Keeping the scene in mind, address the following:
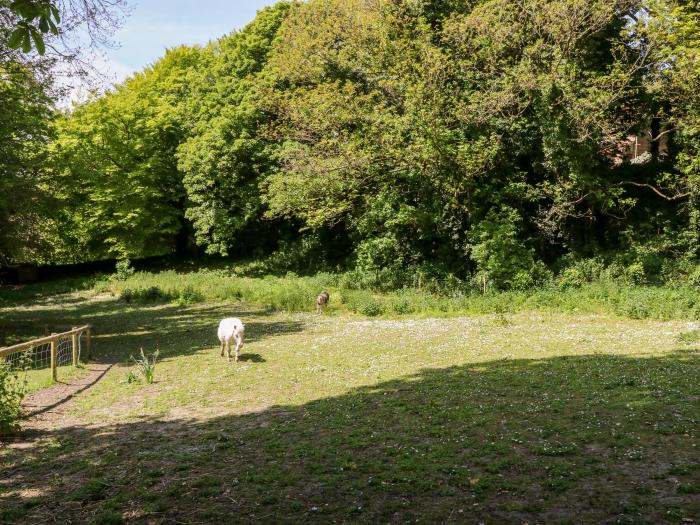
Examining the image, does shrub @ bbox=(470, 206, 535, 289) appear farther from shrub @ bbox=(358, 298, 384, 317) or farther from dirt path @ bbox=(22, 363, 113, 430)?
dirt path @ bbox=(22, 363, 113, 430)

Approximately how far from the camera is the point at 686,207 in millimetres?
28688

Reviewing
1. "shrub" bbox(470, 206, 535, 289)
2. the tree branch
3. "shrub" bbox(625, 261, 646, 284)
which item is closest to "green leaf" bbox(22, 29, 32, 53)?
"shrub" bbox(470, 206, 535, 289)

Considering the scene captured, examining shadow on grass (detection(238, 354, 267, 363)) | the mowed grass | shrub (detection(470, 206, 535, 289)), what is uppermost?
shrub (detection(470, 206, 535, 289))

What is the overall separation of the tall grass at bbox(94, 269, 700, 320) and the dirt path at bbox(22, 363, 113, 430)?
44.6 ft

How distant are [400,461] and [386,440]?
3.27ft

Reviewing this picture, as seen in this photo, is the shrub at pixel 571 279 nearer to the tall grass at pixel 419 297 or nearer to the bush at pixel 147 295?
the tall grass at pixel 419 297

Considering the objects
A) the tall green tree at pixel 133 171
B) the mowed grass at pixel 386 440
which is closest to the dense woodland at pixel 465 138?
the tall green tree at pixel 133 171

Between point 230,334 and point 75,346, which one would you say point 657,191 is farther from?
point 75,346

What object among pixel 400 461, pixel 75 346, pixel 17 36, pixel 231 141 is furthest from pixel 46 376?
pixel 231 141

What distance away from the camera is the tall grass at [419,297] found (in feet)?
71.6

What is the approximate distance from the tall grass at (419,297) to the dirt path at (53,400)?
1359 centimetres

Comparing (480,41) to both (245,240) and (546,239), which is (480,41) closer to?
(546,239)

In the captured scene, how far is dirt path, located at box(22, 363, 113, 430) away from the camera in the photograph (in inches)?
430

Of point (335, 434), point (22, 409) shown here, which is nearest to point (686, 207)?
point (335, 434)
